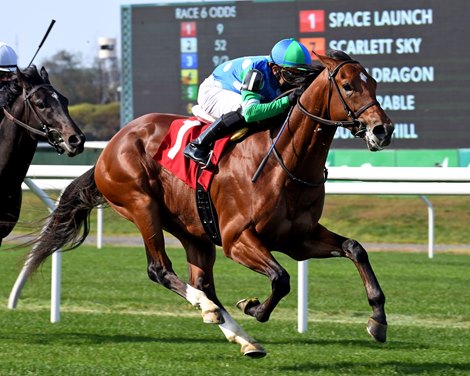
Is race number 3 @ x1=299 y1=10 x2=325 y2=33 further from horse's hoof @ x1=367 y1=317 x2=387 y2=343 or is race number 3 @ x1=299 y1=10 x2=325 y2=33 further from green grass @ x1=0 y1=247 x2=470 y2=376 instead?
horse's hoof @ x1=367 y1=317 x2=387 y2=343

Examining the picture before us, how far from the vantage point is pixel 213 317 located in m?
5.40

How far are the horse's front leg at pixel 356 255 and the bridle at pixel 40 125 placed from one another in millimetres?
1484

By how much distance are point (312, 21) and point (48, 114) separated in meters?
10.4

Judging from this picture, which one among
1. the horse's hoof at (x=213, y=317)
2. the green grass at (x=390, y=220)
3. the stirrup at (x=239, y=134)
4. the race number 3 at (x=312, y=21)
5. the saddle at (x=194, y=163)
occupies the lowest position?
the green grass at (x=390, y=220)

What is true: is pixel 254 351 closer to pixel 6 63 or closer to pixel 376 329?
pixel 376 329

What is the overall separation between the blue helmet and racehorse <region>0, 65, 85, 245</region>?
130 centimetres

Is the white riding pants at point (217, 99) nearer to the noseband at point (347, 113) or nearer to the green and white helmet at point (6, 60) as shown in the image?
the noseband at point (347, 113)

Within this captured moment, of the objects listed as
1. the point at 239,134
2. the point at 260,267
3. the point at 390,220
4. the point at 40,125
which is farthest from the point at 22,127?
the point at 390,220

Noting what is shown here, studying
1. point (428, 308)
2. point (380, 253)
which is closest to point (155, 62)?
point (380, 253)

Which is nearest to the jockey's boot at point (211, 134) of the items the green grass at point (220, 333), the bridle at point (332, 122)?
the bridle at point (332, 122)

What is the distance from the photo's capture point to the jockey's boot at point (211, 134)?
553 centimetres

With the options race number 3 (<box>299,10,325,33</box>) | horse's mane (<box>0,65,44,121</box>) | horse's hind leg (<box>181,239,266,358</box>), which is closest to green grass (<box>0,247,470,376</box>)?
horse's hind leg (<box>181,239,266,358</box>)

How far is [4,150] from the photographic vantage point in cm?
623

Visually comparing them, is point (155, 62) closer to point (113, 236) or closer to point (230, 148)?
point (113, 236)
